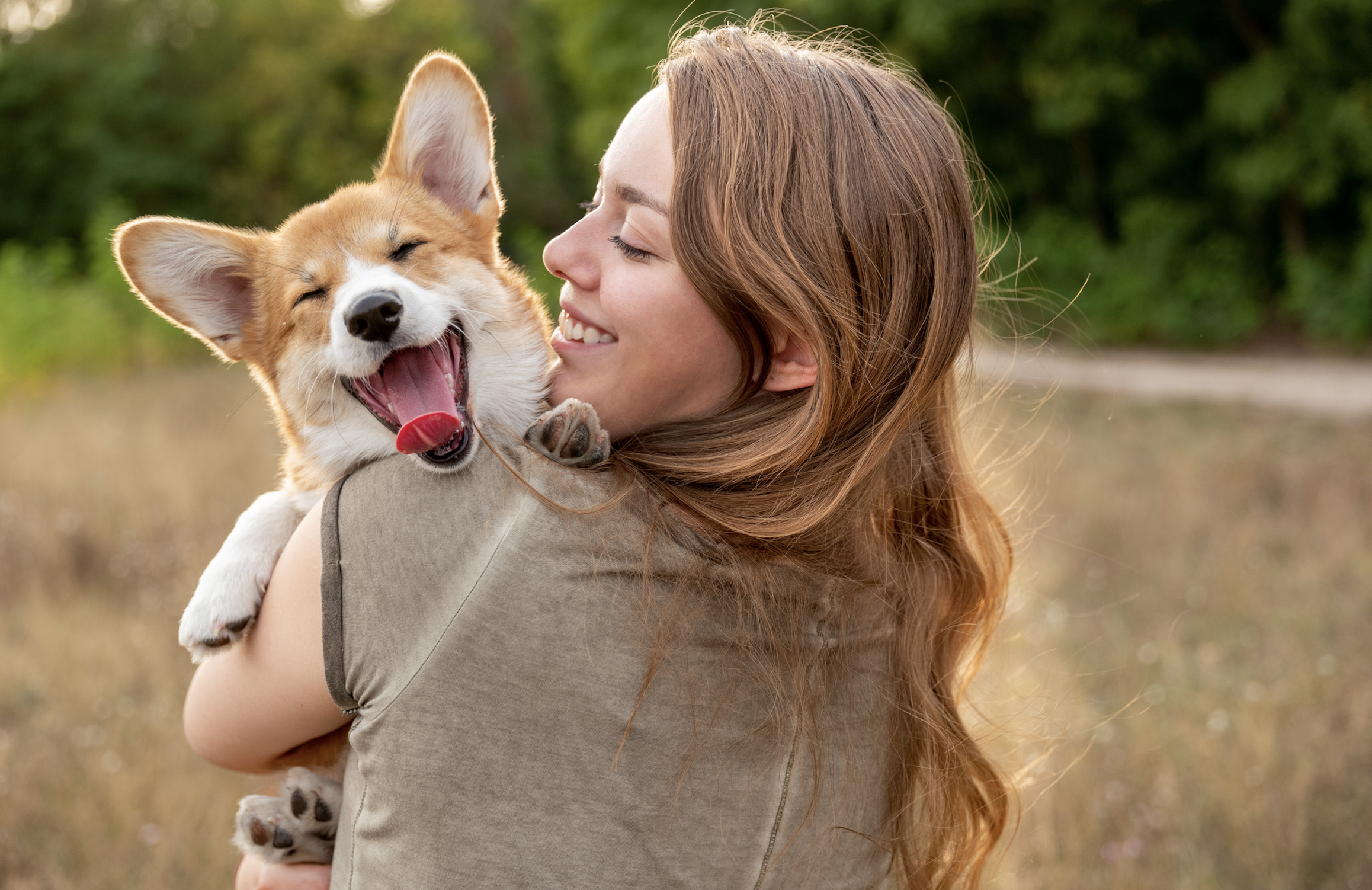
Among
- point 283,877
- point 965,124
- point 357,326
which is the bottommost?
point 965,124

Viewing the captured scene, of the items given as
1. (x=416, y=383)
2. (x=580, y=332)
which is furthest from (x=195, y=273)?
(x=580, y=332)

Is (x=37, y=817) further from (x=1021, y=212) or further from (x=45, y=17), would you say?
(x=45, y=17)

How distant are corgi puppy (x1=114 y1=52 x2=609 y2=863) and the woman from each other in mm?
157

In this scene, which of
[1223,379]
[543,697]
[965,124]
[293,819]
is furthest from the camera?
[965,124]

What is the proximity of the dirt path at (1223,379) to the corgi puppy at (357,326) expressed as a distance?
736cm

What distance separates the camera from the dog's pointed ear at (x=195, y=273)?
211cm

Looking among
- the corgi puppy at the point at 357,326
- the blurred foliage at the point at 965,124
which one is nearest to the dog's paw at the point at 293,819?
the corgi puppy at the point at 357,326

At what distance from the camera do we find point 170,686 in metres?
4.34

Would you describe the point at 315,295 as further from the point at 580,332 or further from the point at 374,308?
the point at 580,332

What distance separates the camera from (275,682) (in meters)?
1.48

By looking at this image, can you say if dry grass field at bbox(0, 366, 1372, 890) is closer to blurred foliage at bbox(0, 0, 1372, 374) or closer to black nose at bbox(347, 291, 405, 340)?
black nose at bbox(347, 291, 405, 340)

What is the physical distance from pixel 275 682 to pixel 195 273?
45.2 inches

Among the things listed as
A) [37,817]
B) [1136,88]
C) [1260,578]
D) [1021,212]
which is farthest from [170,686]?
[1021,212]

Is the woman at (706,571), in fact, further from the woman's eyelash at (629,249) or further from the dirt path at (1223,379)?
the dirt path at (1223,379)
